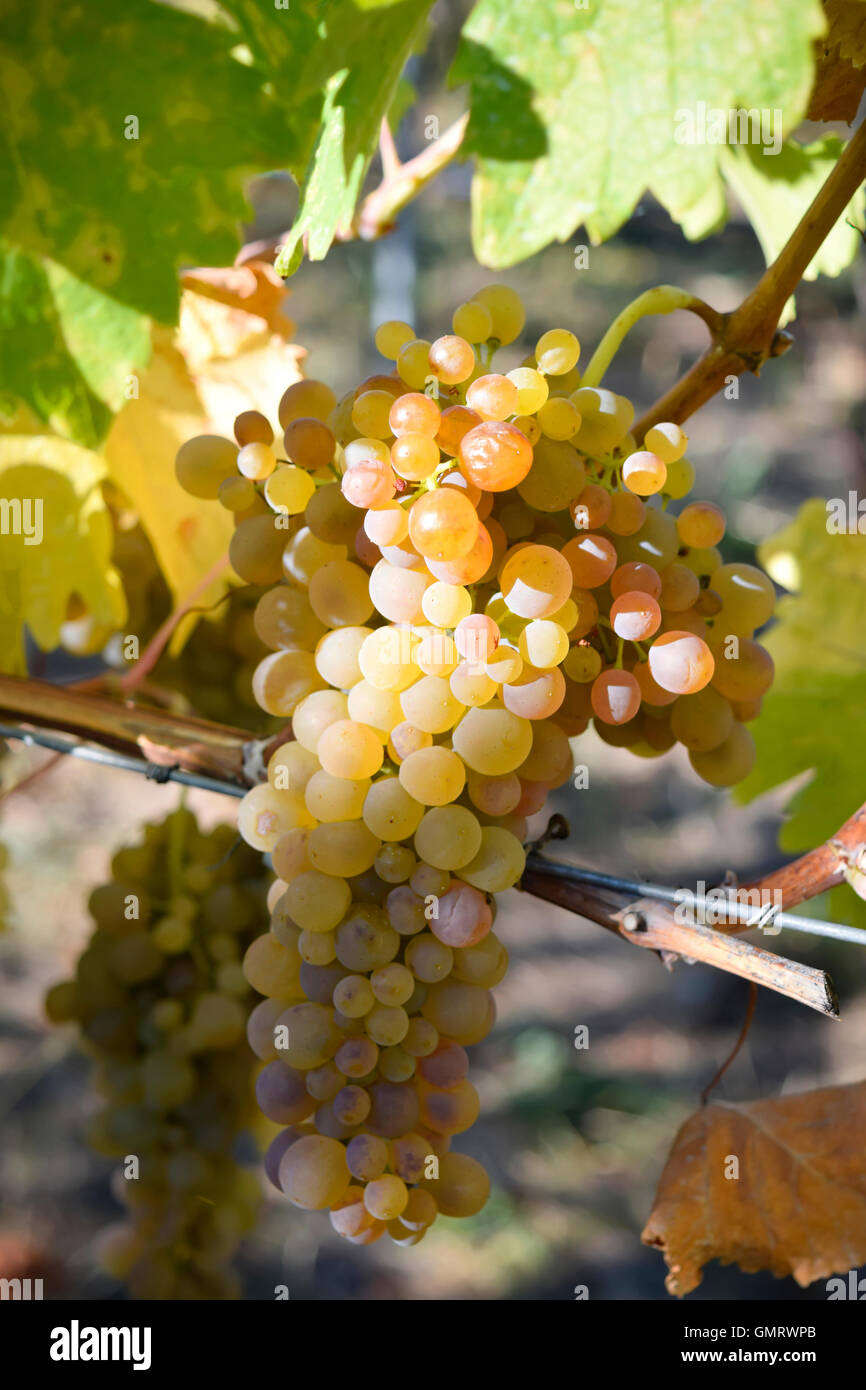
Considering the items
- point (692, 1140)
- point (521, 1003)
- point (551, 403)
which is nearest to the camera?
point (551, 403)

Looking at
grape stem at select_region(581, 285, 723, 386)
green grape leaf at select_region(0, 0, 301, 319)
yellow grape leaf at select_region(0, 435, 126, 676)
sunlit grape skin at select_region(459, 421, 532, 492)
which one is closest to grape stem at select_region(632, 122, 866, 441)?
grape stem at select_region(581, 285, 723, 386)

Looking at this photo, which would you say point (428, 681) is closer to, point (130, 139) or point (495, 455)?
point (495, 455)

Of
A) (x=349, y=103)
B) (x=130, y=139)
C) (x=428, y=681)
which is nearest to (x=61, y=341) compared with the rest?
(x=130, y=139)

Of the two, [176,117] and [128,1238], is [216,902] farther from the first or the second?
[176,117]

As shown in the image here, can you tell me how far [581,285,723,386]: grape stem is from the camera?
17.8 inches

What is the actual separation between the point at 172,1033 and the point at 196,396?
1.41 ft

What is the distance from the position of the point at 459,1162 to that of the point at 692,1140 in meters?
0.14

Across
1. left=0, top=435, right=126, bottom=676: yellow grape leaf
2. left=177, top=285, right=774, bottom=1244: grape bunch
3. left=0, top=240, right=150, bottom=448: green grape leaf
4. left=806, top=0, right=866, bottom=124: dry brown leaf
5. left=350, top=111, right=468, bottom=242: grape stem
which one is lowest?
left=177, top=285, right=774, bottom=1244: grape bunch

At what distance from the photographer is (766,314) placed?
0.47 meters

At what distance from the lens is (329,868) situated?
1.39 feet

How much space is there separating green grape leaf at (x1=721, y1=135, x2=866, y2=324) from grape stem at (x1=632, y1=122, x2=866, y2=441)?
0.18 metres

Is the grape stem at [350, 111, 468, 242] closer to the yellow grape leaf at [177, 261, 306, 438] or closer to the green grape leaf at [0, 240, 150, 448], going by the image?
the yellow grape leaf at [177, 261, 306, 438]

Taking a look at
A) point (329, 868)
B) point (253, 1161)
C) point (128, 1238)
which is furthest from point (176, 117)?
point (253, 1161)

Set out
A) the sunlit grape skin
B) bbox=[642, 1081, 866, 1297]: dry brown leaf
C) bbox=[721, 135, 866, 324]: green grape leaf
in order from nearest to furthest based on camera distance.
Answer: the sunlit grape skin → bbox=[642, 1081, 866, 1297]: dry brown leaf → bbox=[721, 135, 866, 324]: green grape leaf
